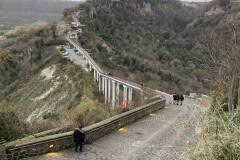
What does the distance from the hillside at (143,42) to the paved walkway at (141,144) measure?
25.0 meters

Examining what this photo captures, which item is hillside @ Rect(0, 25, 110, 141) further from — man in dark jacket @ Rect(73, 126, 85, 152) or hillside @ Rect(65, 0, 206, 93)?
hillside @ Rect(65, 0, 206, 93)

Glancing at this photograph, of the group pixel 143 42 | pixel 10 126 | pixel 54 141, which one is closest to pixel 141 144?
pixel 54 141

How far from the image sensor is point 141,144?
13.6m

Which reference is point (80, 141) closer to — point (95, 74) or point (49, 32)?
point (95, 74)

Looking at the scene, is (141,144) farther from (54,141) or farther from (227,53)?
(227,53)

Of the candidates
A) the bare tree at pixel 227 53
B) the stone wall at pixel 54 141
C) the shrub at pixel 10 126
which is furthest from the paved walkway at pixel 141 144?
the bare tree at pixel 227 53

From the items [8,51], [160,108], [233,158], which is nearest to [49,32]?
[8,51]

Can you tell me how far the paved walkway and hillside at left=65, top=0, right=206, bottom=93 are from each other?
82.1ft

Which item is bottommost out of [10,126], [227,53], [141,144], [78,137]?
[141,144]

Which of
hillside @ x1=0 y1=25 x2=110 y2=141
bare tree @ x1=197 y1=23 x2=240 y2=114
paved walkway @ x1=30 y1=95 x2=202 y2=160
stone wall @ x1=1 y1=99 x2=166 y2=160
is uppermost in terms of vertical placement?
bare tree @ x1=197 y1=23 x2=240 y2=114

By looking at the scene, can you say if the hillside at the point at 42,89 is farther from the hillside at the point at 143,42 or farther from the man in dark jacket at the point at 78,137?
the hillside at the point at 143,42

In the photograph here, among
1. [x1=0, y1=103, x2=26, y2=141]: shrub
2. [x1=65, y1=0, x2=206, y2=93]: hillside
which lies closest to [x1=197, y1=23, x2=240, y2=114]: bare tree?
[x1=0, y1=103, x2=26, y2=141]: shrub

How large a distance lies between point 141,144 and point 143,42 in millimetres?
89071

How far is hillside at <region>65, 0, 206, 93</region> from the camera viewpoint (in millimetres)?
52675
